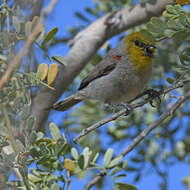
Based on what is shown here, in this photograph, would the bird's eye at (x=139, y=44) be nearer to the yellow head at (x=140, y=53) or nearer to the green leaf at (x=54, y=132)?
the yellow head at (x=140, y=53)

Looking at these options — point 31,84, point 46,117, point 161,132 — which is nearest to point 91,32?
point 46,117

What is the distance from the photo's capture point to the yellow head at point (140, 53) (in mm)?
3273

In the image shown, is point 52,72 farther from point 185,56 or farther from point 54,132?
point 185,56

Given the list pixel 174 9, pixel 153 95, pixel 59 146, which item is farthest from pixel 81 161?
pixel 153 95

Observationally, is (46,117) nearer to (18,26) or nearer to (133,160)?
(133,160)

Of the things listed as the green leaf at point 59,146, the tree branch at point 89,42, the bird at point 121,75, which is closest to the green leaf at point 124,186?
the green leaf at point 59,146

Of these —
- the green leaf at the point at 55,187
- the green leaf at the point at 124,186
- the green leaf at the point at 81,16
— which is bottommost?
the green leaf at the point at 55,187

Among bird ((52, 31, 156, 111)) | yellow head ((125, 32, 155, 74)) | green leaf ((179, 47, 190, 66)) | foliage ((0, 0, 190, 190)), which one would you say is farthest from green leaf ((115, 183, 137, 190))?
yellow head ((125, 32, 155, 74))

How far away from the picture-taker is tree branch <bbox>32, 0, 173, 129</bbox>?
3221 millimetres

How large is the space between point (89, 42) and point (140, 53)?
23.5 inches

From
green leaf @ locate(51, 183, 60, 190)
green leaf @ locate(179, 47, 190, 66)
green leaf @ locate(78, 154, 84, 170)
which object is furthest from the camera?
green leaf @ locate(179, 47, 190, 66)

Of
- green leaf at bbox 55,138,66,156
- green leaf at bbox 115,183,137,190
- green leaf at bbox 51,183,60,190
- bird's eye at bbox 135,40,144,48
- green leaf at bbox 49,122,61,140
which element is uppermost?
bird's eye at bbox 135,40,144,48

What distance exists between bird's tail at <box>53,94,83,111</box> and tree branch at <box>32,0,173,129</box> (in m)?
0.10

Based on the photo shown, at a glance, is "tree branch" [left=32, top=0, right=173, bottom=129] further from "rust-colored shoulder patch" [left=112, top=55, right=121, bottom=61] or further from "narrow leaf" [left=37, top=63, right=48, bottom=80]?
"narrow leaf" [left=37, top=63, right=48, bottom=80]
